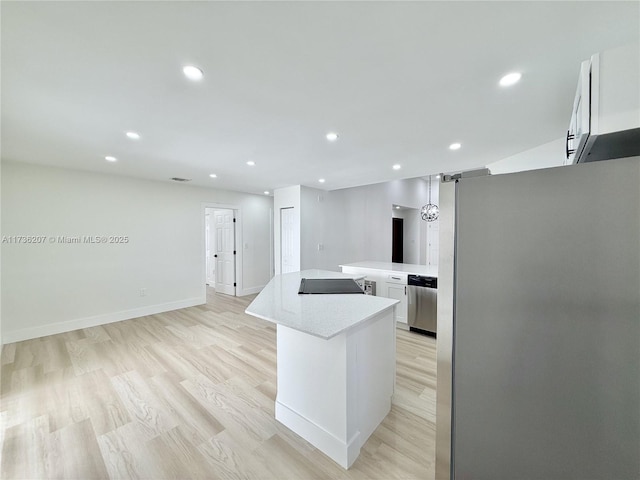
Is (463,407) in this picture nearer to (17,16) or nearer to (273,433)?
(273,433)

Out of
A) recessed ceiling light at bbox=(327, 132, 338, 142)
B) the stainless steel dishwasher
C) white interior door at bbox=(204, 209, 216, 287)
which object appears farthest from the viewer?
white interior door at bbox=(204, 209, 216, 287)

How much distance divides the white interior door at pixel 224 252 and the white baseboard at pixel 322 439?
181 inches

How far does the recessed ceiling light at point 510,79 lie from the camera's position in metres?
1.55

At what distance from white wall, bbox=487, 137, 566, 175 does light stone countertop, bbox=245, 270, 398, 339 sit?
94.7 inches

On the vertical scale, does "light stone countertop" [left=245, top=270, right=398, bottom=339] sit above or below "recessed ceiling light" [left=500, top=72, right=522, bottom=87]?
below

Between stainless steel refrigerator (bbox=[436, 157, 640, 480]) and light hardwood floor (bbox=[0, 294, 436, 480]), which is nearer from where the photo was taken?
stainless steel refrigerator (bbox=[436, 157, 640, 480])

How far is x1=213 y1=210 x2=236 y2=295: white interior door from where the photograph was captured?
609cm

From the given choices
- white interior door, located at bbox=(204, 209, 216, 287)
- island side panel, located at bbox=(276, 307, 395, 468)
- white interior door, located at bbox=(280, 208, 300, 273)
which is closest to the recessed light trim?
island side panel, located at bbox=(276, 307, 395, 468)

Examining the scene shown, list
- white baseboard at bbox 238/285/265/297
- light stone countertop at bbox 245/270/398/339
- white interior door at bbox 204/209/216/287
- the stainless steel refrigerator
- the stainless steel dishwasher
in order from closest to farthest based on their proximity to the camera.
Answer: the stainless steel refrigerator → light stone countertop at bbox 245/270/398/339 → the stainless steel dishwasher → white baseboard at bbox 238/285/265/297 → white interior door at bbox 204/209/216/287

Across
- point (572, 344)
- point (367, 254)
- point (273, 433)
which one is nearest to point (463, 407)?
point (572, 344)

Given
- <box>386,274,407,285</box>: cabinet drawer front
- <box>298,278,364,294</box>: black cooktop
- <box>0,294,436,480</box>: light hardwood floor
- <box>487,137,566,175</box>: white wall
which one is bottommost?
<box>0,294,436,480</box>: light hardwood floor

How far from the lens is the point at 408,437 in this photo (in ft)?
5.93

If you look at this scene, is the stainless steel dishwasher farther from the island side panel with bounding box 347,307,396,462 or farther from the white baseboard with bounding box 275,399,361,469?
the white baseboard with bounding box 275,399,361,469

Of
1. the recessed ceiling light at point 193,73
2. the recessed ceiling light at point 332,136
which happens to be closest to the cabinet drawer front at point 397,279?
the recessed ceiling light at point 332,136
